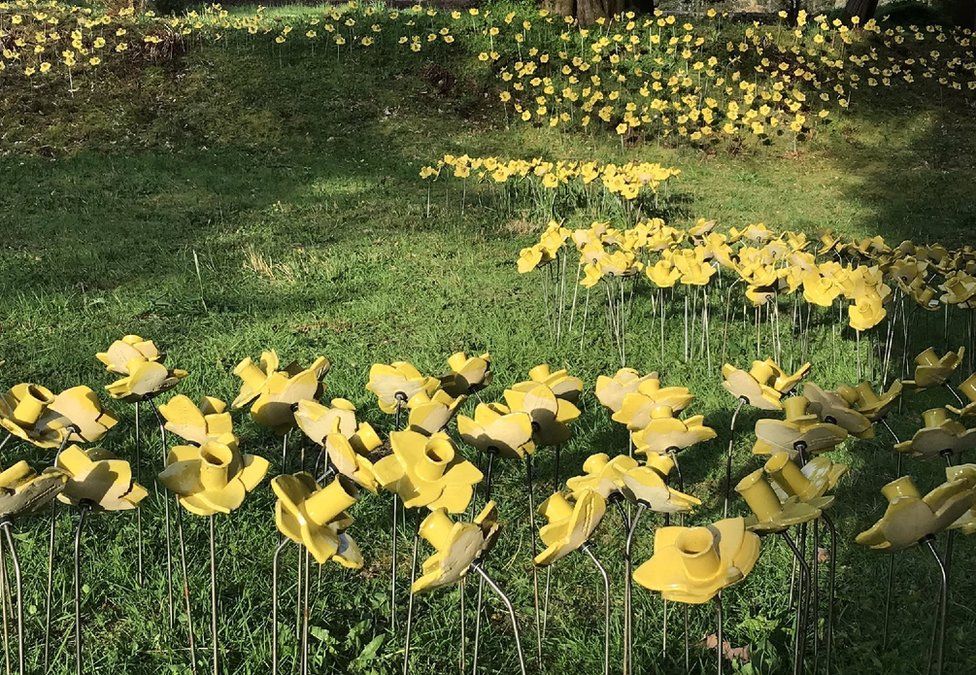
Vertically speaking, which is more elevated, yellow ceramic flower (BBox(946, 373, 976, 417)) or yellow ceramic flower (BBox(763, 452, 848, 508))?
yellow ceramic flower (BBox(763, 452, 848, 508))

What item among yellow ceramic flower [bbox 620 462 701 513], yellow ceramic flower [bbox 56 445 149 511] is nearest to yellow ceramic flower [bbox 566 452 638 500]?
yellow ceramic flower [bbox 620 462 701 513]

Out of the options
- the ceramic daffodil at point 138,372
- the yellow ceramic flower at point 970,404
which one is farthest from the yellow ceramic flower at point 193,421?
the yellow ceramic flower at point 970,404

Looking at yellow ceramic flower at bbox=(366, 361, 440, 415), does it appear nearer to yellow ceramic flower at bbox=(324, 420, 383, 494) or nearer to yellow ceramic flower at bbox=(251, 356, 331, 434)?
yellow ceramic flower at bbox=(251, 356, 331, 434)

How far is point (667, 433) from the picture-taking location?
183cm

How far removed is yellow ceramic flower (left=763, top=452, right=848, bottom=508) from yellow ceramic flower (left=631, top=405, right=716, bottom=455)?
0.78ft

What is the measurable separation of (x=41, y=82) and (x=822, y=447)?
11.6 metres

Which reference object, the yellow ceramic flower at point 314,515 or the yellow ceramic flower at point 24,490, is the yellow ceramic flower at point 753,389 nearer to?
the yellow ceramic flower at point 314,515

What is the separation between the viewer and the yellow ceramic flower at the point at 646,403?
1.93 metres

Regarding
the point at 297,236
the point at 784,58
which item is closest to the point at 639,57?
the point at 784,58

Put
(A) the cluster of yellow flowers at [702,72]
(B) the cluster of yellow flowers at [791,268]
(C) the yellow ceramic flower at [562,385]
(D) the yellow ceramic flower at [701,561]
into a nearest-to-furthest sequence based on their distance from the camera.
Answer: (D) the yellow ceramic flower at [701,561]
(C) the yellow ceramic flower at [562,385]
(B) the cluster of yellow flowers at [791,268]
(A) the cluster of yellow flowers at [702,72]

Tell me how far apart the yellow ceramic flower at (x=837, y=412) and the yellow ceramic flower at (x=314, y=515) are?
46.3 inches

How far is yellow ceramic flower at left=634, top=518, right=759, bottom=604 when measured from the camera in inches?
49.1

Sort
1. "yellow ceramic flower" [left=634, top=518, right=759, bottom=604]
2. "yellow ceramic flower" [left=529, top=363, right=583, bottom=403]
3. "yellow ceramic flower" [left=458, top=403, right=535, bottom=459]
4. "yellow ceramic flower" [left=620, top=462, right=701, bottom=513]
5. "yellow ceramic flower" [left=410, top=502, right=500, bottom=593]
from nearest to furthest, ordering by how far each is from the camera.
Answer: "yellow ceramic flower" [left=634, top=518, right=759, bottom=604] → "yellow ceramic flower" [left=410, top=502, right=500, bottom=593] → "yellow ceramic flower" [left=620, top=462, right=701, bottom=513] → "yellow ceramic flower" [left=458, top=403, right=535, bottom=459] → "yellow ceramic flower" [left=529, top=363, right=583, bottom=403]

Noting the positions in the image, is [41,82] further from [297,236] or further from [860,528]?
[860,528]
